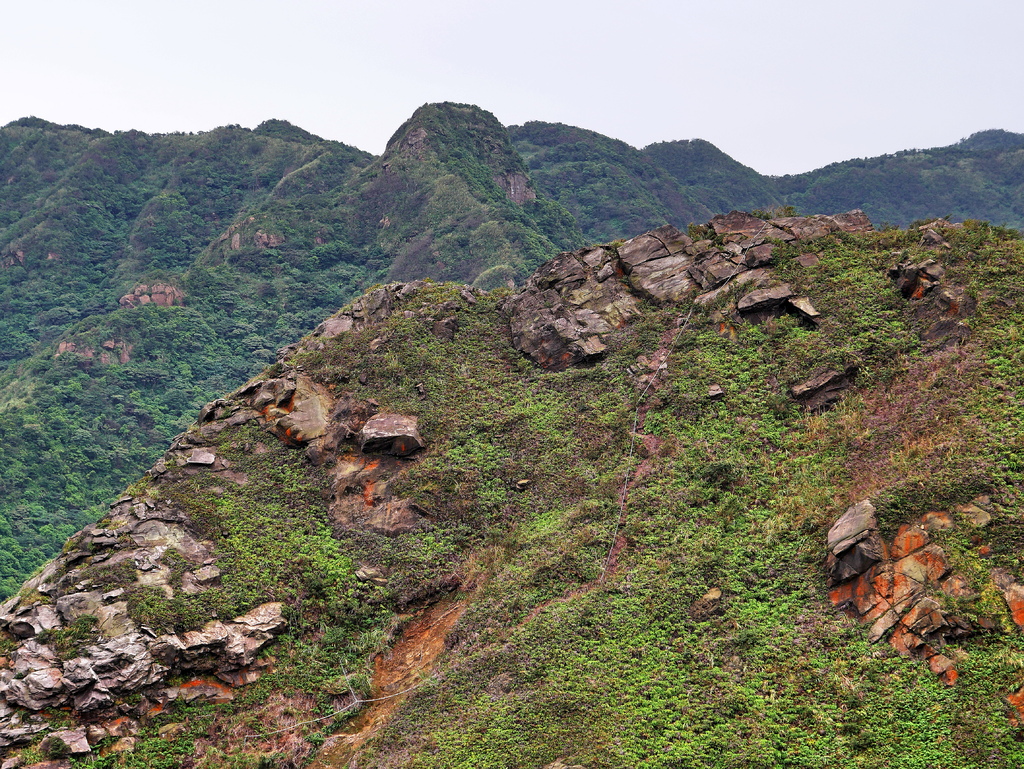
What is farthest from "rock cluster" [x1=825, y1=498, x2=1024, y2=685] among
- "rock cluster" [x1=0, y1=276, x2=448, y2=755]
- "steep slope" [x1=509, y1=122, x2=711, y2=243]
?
"steep slope" [x1=509, y1=122, x2=711, y2=243]

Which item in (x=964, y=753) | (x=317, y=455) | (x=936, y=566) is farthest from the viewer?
(x=317, y=455)

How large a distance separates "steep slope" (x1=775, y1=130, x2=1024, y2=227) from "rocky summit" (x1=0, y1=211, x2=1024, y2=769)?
111317 millimetres

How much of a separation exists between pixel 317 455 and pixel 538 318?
9.75 m

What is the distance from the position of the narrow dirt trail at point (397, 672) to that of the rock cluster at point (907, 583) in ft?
29.7

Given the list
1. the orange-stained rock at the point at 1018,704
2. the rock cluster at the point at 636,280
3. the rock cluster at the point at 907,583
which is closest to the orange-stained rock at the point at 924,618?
the rock cluster at the point at 907,583

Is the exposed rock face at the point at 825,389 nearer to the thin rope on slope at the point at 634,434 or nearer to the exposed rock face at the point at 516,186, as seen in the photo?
the thin rope on slope at the point at 634,434

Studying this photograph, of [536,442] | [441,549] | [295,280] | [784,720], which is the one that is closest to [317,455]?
[441,549]

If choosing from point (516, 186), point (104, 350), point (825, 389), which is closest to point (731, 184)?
point (516, 186)

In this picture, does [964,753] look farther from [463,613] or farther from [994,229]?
[994,229]

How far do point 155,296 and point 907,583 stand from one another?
71.8 m

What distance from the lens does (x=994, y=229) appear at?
2252 cm

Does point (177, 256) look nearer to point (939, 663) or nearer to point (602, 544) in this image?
point (602, 544)

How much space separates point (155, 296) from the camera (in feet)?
232

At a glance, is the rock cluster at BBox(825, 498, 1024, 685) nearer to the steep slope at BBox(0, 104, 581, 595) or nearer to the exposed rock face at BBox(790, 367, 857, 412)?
the exposed rock face at BBox(790, 367, 857, 412)
